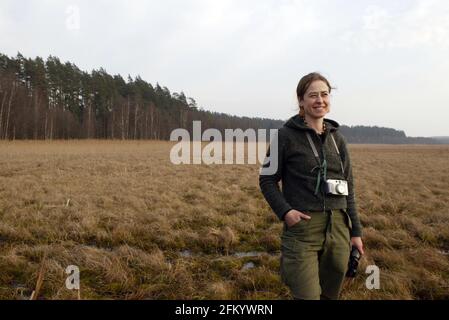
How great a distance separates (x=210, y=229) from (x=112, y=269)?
2.05m

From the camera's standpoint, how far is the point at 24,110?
36.8 m

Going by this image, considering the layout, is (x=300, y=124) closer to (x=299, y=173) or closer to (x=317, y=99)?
(x=317, y=99)

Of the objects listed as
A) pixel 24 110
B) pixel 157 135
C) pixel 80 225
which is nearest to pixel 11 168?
pixel 80 225

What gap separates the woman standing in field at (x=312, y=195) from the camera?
215cm

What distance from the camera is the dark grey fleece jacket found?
7.25ft

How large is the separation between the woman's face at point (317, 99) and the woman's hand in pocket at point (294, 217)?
2.44ft

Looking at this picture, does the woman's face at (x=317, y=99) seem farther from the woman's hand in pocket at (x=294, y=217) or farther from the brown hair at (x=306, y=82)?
the woman's hand in pocket at (x=294, y=217)

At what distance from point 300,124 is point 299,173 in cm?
36

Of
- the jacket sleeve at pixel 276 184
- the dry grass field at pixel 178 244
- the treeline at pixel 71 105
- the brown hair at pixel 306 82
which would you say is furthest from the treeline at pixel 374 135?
the jacket sleeve at pixel 276 184

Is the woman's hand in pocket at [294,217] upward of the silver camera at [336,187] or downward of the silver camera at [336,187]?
downward

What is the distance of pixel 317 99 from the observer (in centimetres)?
226

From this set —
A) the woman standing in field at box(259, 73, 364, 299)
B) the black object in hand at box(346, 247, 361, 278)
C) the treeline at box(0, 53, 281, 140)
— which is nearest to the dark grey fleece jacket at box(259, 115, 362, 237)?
the woman standing in field at box(259, 73, 364, 299)

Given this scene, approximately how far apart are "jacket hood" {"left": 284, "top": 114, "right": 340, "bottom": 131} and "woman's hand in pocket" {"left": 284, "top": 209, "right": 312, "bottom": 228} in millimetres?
613
